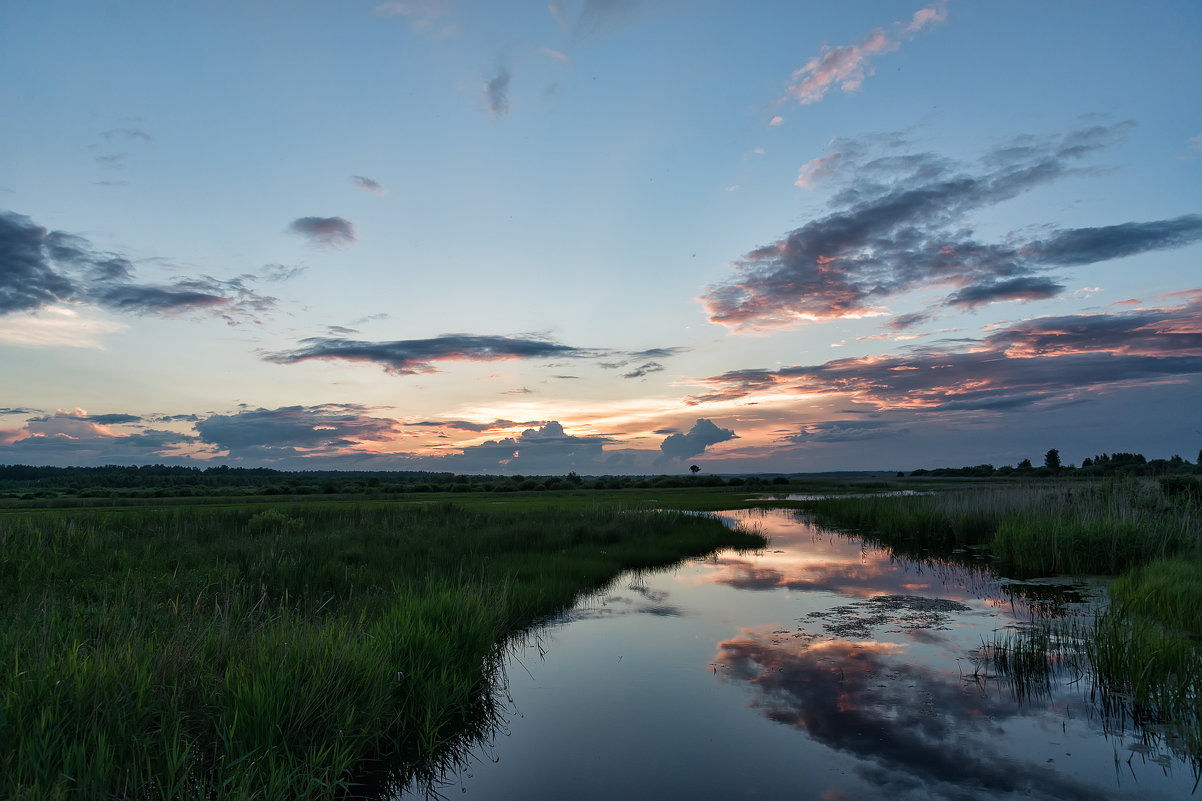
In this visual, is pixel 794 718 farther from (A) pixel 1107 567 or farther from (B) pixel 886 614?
(A) pixel 1107 567

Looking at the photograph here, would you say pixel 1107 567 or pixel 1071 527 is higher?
pixel 1071 527

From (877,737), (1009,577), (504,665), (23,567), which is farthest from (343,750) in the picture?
(1009,577)

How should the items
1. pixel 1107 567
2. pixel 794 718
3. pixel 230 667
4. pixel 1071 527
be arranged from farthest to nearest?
1. pixel 1071 527
2. pixel 1107 567
3. pixel 794 718
4. pixel 230 667

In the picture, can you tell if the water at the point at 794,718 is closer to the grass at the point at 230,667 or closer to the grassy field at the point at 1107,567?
the grassy field at the point at 1107,567

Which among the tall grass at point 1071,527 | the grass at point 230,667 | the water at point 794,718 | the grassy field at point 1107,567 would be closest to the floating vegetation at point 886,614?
A: the water at point 794,718

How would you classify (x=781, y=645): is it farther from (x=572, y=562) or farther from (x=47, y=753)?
(x=47, y=753)

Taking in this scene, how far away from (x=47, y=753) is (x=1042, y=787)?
30.7ft

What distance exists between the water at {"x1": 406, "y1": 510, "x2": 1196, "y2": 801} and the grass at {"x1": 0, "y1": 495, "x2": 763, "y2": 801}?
3.40 ft

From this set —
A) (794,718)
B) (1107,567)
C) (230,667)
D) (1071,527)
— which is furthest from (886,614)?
(230,667)

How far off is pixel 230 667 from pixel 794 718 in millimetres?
7110

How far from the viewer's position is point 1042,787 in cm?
631

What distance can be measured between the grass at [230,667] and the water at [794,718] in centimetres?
104

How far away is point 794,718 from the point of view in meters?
8.21

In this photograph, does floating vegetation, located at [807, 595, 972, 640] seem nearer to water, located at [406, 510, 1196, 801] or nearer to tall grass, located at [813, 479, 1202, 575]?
water, located at [406, 510, 1196, 801]
